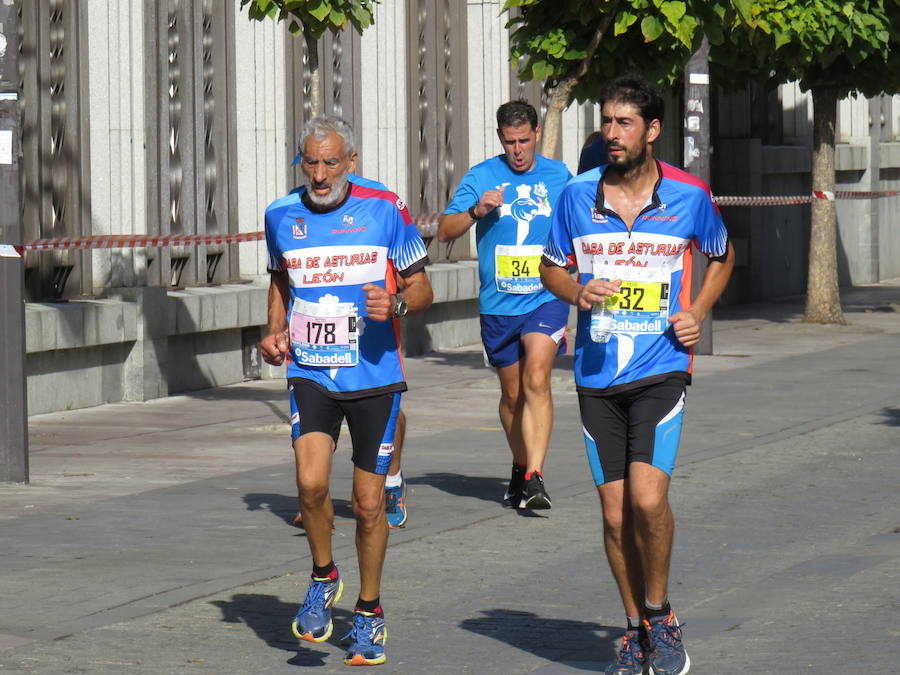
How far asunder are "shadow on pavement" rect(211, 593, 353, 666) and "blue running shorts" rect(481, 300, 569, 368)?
9.70 ft

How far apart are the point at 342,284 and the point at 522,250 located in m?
3.43

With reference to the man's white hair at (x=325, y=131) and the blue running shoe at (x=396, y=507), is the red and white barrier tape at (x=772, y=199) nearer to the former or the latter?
the blue running shoe at (x=396, y=507)

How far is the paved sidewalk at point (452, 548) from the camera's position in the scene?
6836 mm

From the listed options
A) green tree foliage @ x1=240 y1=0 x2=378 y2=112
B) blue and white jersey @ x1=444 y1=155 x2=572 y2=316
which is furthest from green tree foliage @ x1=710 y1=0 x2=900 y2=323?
blue and white jersey @ x1=444 y1=155 x2=572 y2=316

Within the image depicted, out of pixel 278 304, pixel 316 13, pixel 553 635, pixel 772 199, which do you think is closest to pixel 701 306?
pixel 553 635

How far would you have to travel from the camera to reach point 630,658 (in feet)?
20.6

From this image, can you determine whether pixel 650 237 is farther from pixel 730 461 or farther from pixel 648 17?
pixel 648 17

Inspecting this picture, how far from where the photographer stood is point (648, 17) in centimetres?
1580

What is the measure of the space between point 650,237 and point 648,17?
9.68 metres

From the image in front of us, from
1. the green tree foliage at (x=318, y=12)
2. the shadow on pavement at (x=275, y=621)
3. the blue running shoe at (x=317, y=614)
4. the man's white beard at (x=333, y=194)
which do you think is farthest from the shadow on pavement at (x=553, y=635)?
the green tree foliage at (x=318, y=12)

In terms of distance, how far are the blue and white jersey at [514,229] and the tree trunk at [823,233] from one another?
12.9 m

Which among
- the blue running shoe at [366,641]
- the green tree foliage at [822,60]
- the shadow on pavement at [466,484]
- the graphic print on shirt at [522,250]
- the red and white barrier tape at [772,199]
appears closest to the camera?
the blue running shoe at [366,641]

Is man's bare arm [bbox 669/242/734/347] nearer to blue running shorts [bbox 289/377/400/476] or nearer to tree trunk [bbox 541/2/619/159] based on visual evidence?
blue running shorts [bbox 289/377/400/476]

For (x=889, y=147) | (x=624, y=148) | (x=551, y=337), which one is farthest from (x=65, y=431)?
(x=889, y=147)
